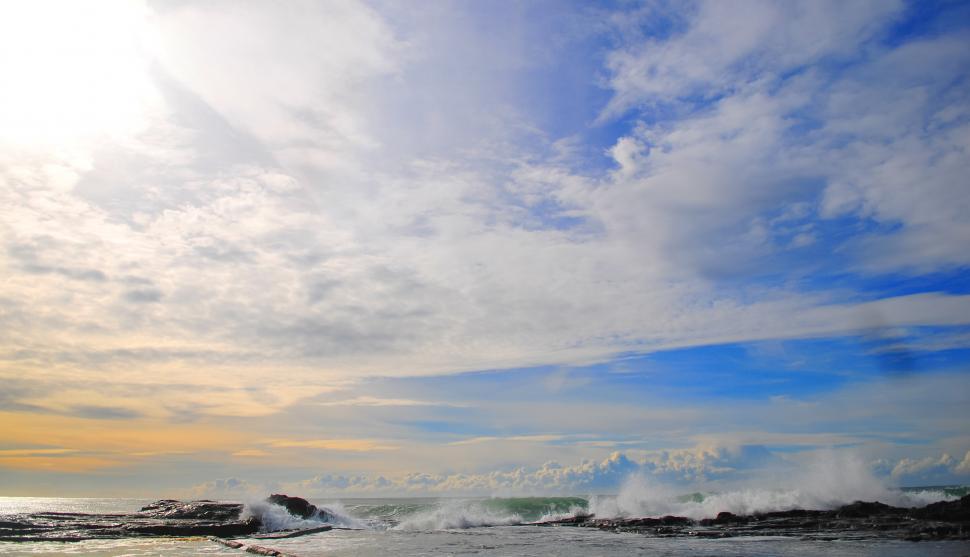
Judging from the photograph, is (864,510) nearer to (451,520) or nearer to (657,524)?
(657,524)

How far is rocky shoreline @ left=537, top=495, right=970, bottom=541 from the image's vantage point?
2878cm

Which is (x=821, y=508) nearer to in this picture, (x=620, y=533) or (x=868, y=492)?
(x=868, y=492)

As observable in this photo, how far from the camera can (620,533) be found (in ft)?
116

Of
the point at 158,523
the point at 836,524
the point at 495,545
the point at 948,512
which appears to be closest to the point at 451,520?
the point at 495,545

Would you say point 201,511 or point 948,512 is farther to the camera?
point 201,511

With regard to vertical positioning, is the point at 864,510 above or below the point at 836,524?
above

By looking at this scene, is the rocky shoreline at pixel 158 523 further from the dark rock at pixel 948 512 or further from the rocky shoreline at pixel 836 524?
the dark rock at pixel 948 512

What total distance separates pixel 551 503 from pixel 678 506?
80.8ft

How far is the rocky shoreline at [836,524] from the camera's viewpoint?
28.8 m

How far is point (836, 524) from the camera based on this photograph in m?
33.9

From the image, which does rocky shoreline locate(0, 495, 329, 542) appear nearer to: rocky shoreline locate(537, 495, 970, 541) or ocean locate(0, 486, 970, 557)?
ocean locate(0, 486, 970, 557)

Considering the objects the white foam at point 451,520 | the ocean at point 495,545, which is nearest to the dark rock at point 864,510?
A: the ocean at point 495,545

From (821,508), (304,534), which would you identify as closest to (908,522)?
(821,508)

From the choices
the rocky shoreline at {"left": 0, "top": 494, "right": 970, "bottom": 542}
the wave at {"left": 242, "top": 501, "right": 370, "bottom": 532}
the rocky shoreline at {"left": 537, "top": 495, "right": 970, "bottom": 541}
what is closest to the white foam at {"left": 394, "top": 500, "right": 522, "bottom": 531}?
the wave at {"left": 242, "top": 501, "right": 370, "bottom": 532}
